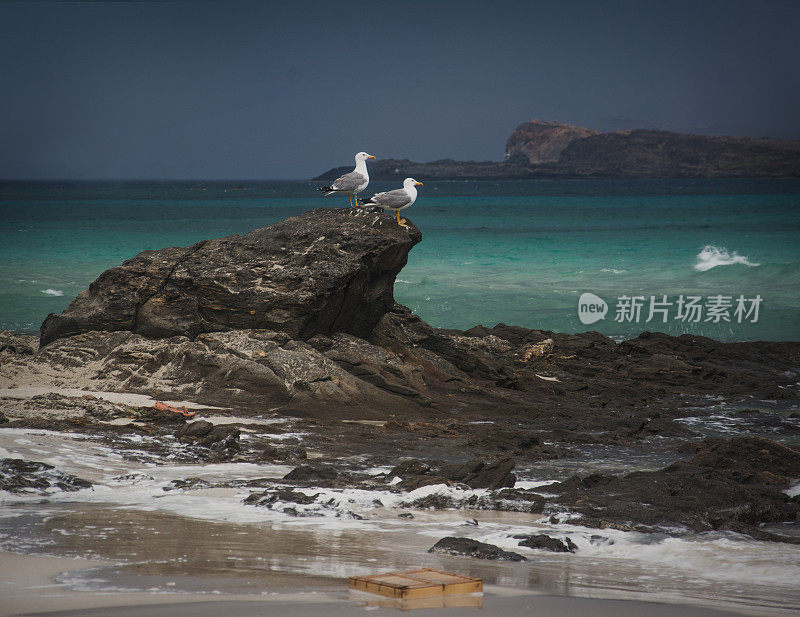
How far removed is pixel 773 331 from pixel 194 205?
181 feet

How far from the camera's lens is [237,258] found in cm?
1104

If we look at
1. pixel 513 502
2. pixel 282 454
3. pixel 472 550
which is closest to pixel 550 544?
pixel 472 550

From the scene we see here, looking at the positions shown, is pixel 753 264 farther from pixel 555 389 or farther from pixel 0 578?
pixel 0 578

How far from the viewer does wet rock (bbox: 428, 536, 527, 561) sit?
4648mm

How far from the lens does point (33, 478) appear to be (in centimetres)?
604

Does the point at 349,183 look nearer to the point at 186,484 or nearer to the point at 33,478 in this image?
the point at 186,484

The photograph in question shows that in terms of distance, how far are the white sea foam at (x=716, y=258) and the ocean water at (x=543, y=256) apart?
0.27 feet

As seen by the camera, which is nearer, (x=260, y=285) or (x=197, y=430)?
(x=197, y=430)

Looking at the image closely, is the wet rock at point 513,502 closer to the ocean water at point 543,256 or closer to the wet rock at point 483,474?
the wet rock at point 483,474

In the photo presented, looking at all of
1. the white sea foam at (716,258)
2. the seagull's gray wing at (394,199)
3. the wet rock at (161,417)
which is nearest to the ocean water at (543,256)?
the white sea foam at (716,258)

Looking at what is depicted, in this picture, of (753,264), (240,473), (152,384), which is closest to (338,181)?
(152,384)

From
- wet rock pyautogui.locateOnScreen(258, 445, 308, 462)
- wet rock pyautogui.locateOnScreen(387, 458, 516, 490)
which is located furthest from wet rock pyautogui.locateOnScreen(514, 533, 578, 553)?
wet rock pyautogui.locateOnScreen(258, 445, 308, 462)

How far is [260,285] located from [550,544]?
6.53 metres

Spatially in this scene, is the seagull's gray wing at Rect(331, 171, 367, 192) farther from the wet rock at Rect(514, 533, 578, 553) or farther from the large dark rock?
the wet rock at Rect(514, 533, 578, 553)
